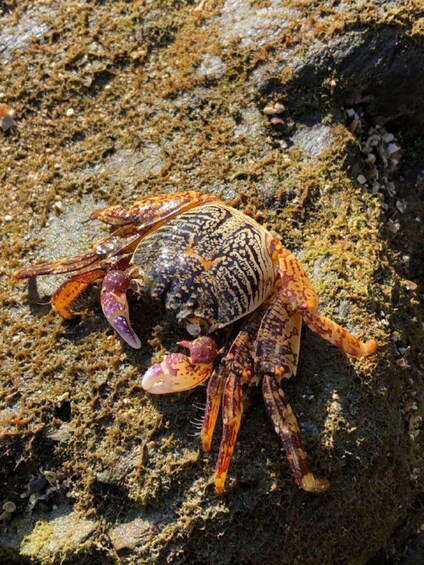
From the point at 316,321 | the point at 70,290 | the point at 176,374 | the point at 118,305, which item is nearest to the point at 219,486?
the point at 176,374

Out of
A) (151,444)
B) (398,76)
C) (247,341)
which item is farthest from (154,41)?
(151,444)

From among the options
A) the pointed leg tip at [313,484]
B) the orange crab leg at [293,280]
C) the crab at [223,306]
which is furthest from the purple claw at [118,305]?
the pointed leg tip at [313,484]

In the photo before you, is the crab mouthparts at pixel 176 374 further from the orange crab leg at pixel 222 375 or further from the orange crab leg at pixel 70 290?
the orange crab leg at pixel 70 290

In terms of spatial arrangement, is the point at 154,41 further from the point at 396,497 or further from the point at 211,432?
the point at 396,497

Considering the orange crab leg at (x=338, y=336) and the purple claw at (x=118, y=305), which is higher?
the purple claw at (x=118, y=305)

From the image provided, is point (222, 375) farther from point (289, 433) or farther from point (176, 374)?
point (289, 433)

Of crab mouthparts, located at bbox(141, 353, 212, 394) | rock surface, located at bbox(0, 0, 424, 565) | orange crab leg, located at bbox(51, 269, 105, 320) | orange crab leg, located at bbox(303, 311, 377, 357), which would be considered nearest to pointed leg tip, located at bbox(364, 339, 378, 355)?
orange crab leg, located at bbox(303, 311, 377, 357)
